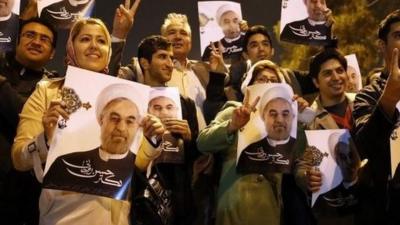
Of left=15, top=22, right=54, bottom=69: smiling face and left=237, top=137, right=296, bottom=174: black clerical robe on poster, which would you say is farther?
left=15, top=22, right=54, bottom=69: smiling face

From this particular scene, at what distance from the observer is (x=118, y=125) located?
322 cm

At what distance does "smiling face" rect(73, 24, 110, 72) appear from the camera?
140 inches

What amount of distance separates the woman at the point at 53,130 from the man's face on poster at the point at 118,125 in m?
0.10

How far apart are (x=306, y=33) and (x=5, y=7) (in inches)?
100

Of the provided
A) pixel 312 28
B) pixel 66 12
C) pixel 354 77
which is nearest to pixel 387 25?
pixel 312 28

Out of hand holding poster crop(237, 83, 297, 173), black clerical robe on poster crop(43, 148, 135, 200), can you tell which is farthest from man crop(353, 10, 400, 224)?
black clerical robe on poster crop(43, 148, 135, 200)

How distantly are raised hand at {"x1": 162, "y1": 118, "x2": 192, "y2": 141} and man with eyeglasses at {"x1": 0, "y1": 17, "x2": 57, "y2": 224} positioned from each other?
95 cm

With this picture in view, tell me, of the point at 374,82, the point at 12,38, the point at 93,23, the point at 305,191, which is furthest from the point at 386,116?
the point at 12,38

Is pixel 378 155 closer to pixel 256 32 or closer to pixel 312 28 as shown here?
pixel 312 28

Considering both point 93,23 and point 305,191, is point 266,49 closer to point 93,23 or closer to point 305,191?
point 305,191

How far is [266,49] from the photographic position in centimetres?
566

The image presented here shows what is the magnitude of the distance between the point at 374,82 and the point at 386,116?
A: 639 mm

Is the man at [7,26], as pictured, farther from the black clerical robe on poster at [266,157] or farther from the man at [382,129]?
the man at [382,129]

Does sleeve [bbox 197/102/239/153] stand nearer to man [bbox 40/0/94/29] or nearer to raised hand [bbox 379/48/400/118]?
raised hand [bbox 379/48/400/118]
